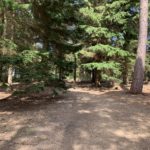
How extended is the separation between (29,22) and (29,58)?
3.24 m

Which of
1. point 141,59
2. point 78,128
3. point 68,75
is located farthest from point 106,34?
point 78,128

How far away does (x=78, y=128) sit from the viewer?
7.73m

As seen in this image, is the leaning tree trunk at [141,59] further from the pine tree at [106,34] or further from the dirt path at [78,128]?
the dirt path at [78,128]

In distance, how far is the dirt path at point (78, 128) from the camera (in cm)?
640

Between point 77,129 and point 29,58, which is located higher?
point 29,58

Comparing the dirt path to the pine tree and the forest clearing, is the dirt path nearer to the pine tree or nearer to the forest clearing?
the forest clearing

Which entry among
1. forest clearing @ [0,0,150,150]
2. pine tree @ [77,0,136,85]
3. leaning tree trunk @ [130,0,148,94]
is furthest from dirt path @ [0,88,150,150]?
pine tree @ [77,0,136,85]

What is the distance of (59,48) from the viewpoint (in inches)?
722

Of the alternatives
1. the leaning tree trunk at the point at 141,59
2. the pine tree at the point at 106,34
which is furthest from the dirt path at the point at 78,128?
the pine tree at the point at 106,34

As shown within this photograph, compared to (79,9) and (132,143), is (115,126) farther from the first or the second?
(79,9)

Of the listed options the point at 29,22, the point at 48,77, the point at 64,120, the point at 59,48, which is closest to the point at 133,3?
the point at 59,48

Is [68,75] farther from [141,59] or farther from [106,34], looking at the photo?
[106,34]

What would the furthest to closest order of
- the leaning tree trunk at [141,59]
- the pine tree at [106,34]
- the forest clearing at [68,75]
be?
the pine tree at [106,34] → the leaning tree trunk at [141,59] → the forest clearing at [68,75]

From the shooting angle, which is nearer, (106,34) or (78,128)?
(78,128)
